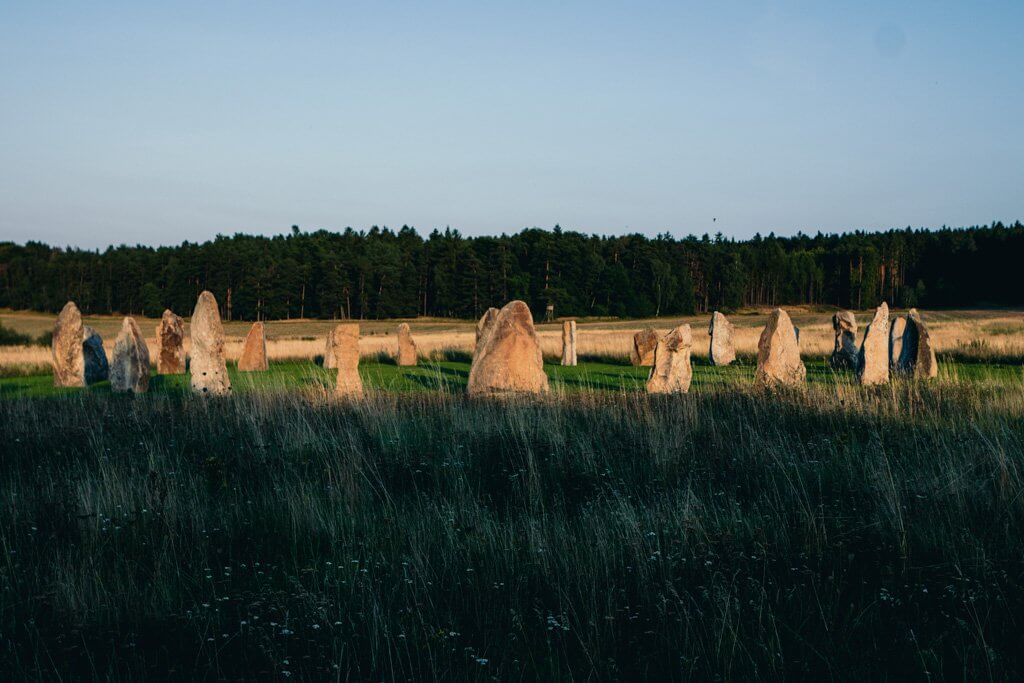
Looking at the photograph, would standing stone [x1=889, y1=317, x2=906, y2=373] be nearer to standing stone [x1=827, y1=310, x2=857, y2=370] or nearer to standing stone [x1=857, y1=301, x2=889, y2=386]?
standing stone [x1=827, y1=310, x2=857, y2=370]

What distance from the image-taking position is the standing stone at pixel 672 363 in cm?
1541

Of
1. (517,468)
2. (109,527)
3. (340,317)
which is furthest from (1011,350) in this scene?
(340,317)

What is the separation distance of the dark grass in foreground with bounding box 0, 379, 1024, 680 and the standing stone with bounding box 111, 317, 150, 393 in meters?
8.62

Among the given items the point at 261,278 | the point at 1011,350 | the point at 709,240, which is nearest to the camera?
the point at 1011,350

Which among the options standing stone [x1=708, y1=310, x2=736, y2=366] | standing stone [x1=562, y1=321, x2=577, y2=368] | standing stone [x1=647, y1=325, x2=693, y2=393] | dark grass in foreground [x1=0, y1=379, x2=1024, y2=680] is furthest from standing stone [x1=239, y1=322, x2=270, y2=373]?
dark grass in foreground [x1=0, y1=379, x2=1024, y2=680]

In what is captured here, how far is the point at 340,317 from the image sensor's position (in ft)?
289

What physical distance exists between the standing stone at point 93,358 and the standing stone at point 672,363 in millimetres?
14083

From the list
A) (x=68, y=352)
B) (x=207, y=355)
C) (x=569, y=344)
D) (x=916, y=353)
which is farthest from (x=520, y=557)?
(x=569, y=344)

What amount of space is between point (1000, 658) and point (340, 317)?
87511mm

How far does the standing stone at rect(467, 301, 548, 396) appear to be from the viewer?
13.8 metres

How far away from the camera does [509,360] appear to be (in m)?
13.9

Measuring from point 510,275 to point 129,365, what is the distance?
73989mm

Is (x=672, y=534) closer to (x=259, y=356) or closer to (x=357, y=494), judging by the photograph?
(x=357, y=494)

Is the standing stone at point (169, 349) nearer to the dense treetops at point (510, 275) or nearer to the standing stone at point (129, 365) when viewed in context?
the standing stone at point (129, 365)
